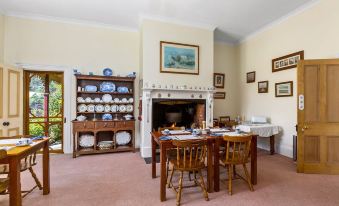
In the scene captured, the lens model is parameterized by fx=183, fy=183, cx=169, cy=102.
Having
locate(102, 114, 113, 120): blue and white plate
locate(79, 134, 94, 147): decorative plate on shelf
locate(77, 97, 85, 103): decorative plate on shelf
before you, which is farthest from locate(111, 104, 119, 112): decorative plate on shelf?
locate(79, 134, 94, 147): decorative plate on shelf

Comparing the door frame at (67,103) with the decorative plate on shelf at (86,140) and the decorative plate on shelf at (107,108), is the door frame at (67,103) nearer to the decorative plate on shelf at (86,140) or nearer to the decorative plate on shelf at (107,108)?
the decorative plate on shelf at (86,140)

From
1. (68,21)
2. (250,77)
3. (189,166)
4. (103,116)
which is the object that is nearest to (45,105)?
(103,116)

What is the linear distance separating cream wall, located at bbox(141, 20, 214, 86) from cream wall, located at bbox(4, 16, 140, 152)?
2.63 feet

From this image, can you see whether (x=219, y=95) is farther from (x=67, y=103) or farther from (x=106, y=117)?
(x=67, y=103)

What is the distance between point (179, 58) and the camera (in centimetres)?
461

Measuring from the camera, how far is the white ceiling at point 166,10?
3.75 m

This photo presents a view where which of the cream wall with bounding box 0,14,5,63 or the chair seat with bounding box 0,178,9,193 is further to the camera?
the cream wall with bounding box 0,14,5,63

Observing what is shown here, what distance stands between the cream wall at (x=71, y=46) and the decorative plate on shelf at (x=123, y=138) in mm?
319

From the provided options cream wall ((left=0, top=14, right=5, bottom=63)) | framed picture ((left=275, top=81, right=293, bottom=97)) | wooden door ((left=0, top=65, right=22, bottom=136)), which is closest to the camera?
wooden door ((left=0, top=65, right=22, bottom=136))

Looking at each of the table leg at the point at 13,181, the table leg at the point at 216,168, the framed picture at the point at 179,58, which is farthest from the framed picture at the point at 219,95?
the table leg at the point at 13,181

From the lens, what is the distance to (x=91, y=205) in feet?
7.39

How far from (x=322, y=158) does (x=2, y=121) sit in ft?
19.6

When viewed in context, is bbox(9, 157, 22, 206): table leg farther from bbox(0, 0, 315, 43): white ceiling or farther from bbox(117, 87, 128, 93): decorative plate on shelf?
bbox(0, 0, 315, 43): white ceiling

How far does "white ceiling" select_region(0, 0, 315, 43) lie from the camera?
12.3 feet
